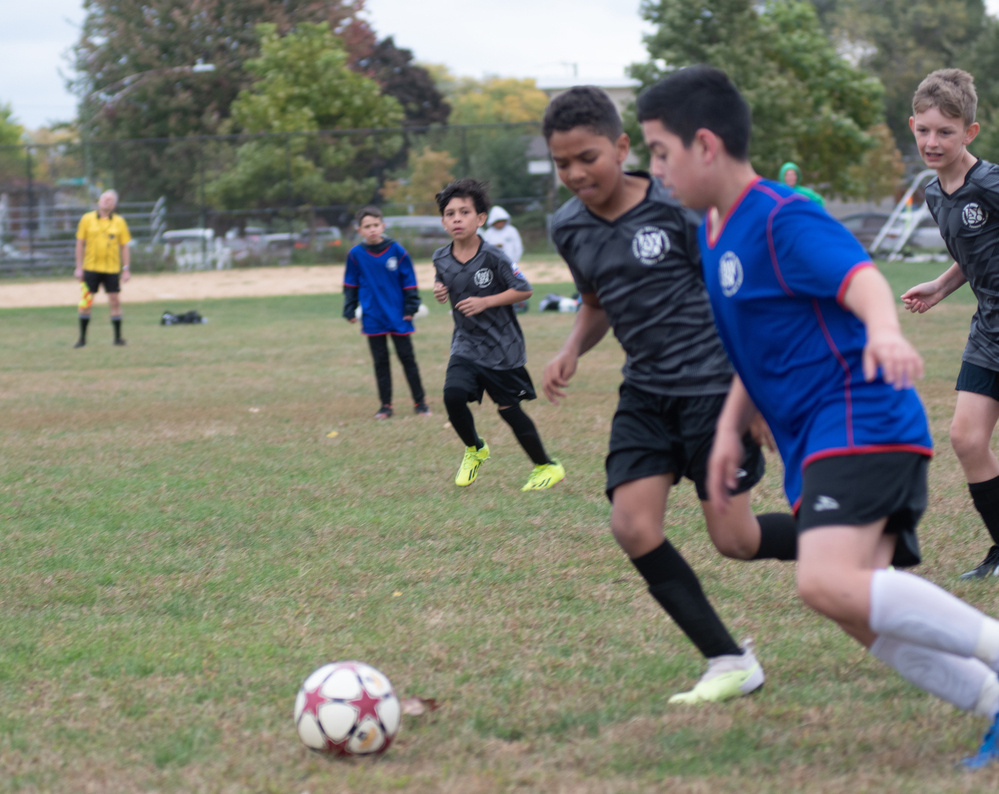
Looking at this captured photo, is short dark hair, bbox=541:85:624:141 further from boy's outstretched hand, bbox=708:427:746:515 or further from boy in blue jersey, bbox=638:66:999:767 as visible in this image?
boy's outstretched hand, bbox=708:427:746:515

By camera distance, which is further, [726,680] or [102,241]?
[102,241]

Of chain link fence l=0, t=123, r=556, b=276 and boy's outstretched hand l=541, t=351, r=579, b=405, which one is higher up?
chain link fence l=0, t=123, r=556, b=276

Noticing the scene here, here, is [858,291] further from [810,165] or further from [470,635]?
[810,165]

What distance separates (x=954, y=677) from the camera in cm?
260

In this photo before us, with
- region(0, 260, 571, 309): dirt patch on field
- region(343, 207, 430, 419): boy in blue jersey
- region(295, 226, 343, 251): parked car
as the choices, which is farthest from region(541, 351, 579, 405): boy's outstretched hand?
region(295, 226, 343, 251): parked car

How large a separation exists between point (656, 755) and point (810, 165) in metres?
34.0

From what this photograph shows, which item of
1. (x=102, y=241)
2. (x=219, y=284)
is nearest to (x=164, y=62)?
(x=219, y=284)

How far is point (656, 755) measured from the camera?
112 inches

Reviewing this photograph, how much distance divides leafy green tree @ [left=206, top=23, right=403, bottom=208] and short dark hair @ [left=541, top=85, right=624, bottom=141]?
29.4 metres

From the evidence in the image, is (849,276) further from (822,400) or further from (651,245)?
(651,245)

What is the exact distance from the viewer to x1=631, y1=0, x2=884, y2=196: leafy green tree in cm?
3253

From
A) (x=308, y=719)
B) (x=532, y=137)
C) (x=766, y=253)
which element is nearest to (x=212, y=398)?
(x=308, y=719)

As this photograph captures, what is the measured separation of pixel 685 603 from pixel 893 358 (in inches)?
49.9

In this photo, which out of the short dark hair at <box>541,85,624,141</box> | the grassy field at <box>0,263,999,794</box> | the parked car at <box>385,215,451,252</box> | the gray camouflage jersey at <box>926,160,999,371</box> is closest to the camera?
the grassy field at <box>0,263,999,794</box>
